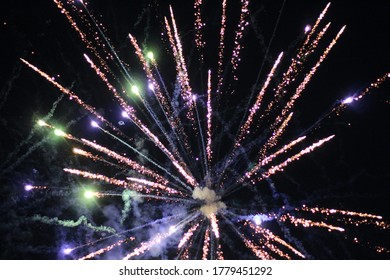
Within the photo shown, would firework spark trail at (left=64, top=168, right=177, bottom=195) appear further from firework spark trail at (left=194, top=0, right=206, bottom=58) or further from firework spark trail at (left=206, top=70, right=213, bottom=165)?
firework spark trail at (left=194, top=0, right=206, bottom=58)

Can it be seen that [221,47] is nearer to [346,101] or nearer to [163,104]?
[163,104]

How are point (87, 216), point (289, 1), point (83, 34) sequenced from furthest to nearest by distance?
point (87, 216), point (289, 1), point (83, 34)

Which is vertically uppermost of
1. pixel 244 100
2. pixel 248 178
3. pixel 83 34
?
pixel 83 34

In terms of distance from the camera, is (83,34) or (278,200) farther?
(278,200)

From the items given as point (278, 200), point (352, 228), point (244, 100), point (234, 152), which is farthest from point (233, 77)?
point (352, 228)

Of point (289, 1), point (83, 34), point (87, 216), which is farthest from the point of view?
point (87, 216)

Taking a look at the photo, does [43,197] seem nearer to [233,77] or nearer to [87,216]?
[87,216]
